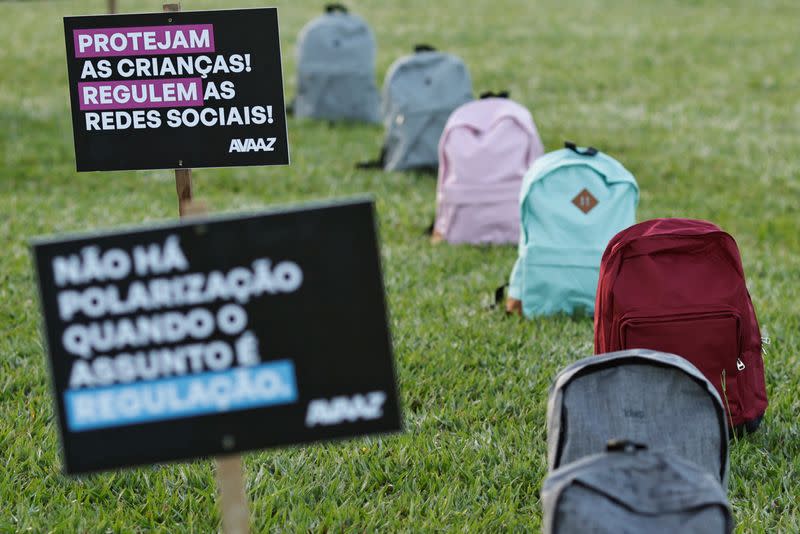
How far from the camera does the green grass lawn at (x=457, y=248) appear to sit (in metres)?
3.29

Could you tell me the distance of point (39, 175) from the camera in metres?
7.95

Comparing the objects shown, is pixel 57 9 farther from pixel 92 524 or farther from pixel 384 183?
pixel 92 524

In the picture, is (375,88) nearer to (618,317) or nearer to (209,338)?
(618,317)

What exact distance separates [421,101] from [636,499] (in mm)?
5697

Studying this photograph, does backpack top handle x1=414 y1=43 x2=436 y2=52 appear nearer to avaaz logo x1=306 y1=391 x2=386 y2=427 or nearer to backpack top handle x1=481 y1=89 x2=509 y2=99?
backpack top handle x1=481 y1=89 x2=509 y2=99

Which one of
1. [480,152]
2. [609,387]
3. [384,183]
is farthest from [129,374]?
[384,183]

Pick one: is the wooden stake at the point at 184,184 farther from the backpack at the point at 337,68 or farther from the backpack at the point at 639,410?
the backpack at the point at 337,68

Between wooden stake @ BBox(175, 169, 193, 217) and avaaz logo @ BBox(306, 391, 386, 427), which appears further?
wooden stake @ BBox(175, 169, 193, 217)

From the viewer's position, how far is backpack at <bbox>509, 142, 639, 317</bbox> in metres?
5.00

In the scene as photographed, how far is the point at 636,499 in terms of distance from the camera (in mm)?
2469

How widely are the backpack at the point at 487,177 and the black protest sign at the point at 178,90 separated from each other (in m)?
2.62

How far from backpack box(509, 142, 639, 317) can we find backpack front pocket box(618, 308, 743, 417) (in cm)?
130

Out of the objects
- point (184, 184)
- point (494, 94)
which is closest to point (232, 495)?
point (184, 184)

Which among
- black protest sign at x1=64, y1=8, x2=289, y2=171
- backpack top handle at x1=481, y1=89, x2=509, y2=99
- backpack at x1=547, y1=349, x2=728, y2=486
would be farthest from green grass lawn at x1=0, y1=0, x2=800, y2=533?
black protest sign at x1=64, y1=8, x2=289, y2=171
